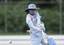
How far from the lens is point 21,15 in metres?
16.9

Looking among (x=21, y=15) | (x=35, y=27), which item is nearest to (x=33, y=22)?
(x=35, y=27)

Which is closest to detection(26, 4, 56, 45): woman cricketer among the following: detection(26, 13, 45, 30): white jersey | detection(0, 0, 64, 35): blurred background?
detection(26, 13, 45, 30): white jersey

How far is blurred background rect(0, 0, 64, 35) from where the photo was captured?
16.8 meters

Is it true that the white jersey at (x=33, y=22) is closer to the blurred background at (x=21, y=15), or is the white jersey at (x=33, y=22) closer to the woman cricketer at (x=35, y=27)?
the woman cricketer at (x=35, y=27)

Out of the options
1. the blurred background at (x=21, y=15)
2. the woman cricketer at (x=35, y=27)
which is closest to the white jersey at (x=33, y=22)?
the woman cricketer at (x=35, y=27)

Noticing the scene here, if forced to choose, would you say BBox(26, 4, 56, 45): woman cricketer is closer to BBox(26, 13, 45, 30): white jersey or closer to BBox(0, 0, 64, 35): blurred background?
BBox(26, 13, 45, 30): white jersey

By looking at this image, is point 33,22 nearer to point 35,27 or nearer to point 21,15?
point 35,27

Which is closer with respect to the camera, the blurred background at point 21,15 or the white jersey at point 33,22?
the white jersey at point 33,22

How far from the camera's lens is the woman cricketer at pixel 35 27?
7.41 m

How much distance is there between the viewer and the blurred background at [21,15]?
1675 cm

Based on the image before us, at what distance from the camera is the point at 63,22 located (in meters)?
16.9

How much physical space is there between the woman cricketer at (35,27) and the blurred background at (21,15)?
29.9 feet

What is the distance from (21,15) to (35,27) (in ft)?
31.2

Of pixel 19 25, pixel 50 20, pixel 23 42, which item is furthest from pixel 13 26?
pixel 23 42
